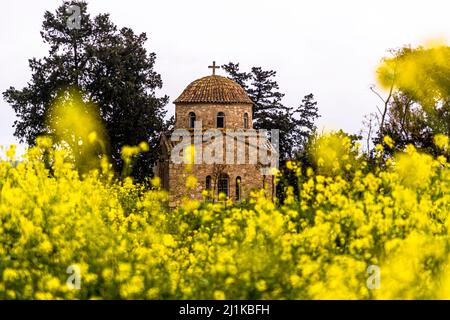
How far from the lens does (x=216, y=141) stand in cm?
3962

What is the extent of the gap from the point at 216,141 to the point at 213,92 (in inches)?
114

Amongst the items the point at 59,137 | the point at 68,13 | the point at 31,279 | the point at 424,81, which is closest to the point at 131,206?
the point at 31,279

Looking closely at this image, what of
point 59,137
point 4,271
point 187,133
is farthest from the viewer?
point 187,133

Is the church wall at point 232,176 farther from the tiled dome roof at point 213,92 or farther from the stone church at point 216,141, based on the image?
the tiled dome roof at point 213,92

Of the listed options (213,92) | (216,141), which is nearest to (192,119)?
(213,92)

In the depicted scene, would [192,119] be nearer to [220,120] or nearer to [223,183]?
[220,120]

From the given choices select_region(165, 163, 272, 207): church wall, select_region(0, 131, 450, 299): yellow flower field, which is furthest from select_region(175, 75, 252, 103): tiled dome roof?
select_region(0, 131, 450, 299): yellow flower field

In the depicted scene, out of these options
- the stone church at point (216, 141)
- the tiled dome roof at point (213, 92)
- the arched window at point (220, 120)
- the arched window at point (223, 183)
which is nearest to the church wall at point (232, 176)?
the stone church at point (216, 141)

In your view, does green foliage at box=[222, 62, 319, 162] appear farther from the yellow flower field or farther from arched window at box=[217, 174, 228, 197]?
the yellow flower field

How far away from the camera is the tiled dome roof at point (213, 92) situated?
40.8 m

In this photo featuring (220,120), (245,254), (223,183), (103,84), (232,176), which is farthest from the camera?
(220,120)
